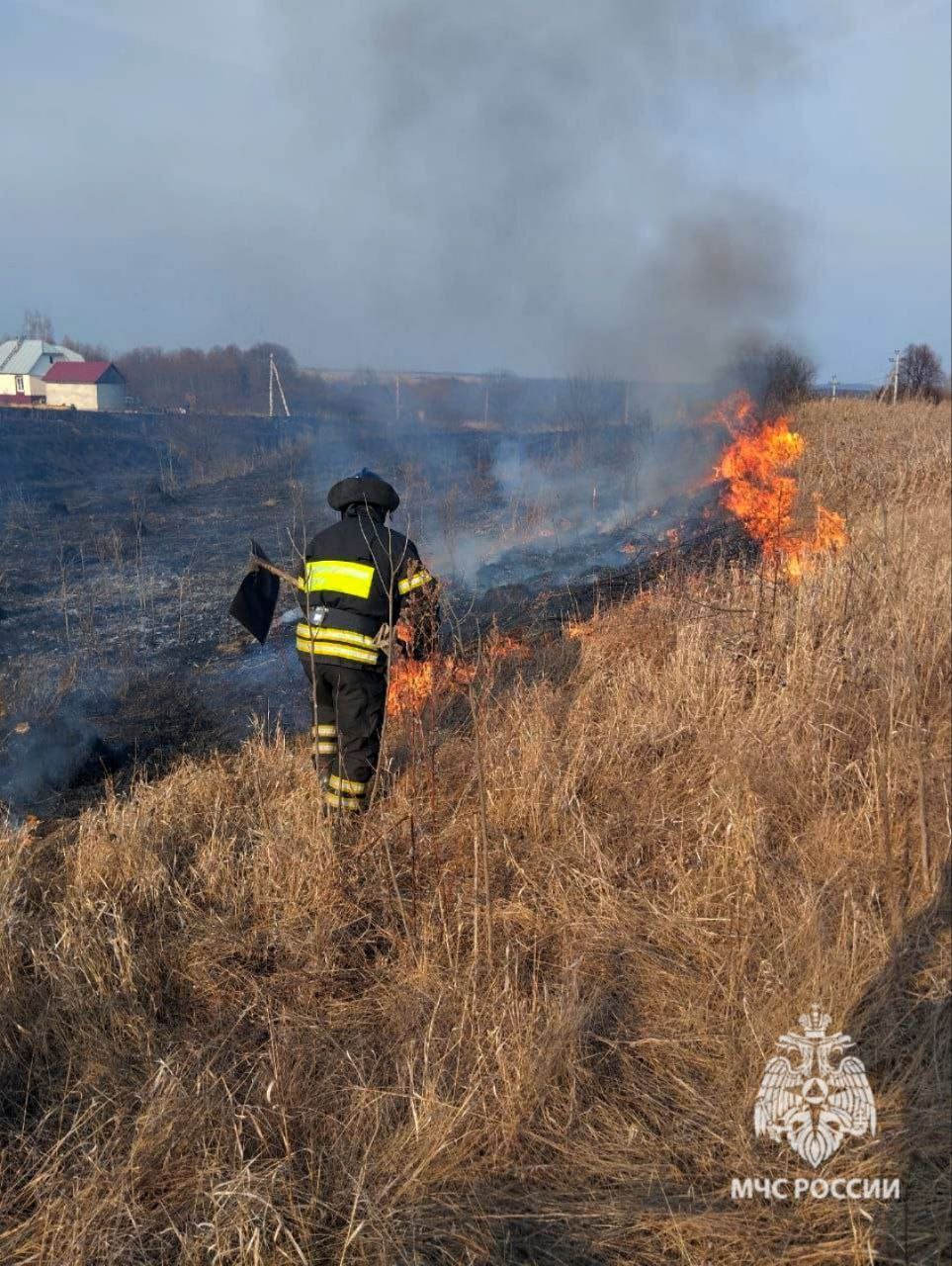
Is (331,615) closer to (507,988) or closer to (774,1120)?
(507,988)

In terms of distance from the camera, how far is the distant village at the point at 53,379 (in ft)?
117

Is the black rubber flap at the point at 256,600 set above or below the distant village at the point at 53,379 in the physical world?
below

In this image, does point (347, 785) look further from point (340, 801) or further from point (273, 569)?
point (273, 569)

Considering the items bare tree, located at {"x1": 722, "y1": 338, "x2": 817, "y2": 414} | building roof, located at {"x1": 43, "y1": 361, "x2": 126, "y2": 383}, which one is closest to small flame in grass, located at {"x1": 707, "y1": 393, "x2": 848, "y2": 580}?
bare tree, located at {"x1": 722, "y1": 338, "x2": 817, "y2": 414}

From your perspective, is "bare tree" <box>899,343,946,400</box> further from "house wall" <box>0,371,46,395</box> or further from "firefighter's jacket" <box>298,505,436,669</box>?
"house wall" <box>0,371,46,395</box>

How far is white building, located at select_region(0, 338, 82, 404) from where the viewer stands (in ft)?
127

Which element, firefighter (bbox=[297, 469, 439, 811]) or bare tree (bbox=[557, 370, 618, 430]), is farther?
bare tree (bbox=[557, 370, 618, 430])

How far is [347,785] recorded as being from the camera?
4078 mm

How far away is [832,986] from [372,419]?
27.6 metres

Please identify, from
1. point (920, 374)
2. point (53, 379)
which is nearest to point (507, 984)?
point (920, 374)

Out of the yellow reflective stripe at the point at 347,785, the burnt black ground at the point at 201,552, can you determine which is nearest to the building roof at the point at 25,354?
the burnt black ground at the point at 201,552

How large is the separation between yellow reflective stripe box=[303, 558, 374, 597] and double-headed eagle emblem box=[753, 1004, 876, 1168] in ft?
8.05

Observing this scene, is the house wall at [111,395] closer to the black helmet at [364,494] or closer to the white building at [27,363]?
the white building at [27,363]

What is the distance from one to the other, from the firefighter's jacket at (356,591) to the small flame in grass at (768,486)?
9.77 feet
